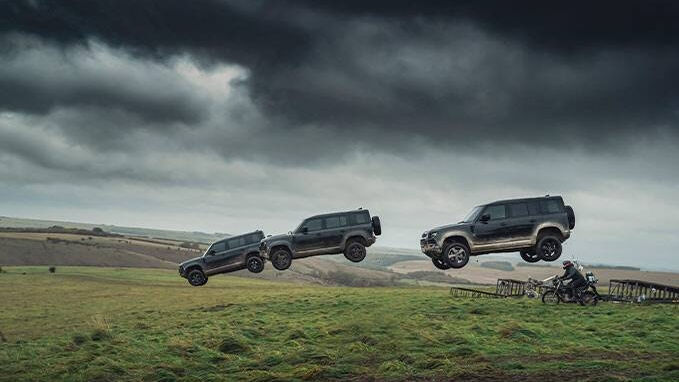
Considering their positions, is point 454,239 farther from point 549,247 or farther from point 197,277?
point 197,277

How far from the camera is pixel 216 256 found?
8641 millimetres

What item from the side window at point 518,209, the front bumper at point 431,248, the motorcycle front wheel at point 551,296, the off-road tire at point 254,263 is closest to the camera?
the front bumper at point 431,248

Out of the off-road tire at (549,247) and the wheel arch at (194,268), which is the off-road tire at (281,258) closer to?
the wheel arch at (194,268)

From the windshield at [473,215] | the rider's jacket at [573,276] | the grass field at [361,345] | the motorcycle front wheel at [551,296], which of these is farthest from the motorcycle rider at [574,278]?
the windshield at [473,215]

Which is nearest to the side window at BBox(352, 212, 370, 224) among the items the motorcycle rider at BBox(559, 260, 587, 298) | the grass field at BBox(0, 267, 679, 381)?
the motorcycle rider at BBox(559, 260, 587, 298)

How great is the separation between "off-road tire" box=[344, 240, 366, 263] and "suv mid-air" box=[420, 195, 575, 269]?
901 millimetres

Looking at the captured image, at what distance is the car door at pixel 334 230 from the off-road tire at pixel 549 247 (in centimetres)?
248

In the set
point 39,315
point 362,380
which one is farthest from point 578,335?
point 39,315

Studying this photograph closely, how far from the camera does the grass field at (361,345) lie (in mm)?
106312

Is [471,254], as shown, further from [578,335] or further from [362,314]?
[362,314]

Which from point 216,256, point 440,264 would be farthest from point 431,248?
point 216,256

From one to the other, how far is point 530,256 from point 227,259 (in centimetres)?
440

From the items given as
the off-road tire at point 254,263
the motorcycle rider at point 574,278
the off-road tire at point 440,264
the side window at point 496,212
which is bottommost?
the motorcycle rider at point 574,278

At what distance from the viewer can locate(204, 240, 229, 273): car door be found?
27.5 feet
